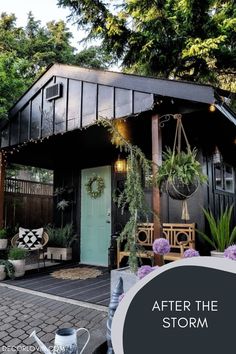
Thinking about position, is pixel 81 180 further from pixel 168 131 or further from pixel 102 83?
pixel 102 83

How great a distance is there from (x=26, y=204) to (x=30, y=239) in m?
2.55

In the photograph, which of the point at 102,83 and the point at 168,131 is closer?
the point at 102,83

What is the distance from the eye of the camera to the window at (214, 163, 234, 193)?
5.34 m

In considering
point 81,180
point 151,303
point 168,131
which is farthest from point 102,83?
point 151,303

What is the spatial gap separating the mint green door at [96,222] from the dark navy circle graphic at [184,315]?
500cm

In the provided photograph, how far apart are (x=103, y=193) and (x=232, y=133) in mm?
2817

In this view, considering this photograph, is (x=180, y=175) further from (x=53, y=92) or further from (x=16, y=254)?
(x=16, y=254)

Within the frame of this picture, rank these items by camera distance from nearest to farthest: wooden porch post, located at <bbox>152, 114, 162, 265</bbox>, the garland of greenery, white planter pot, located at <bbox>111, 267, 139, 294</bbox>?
white planter pot, located at <bbox>111, 267, 139, 294</bbox> → wooden porch post, located at <bbox>152, 114, 162, 265</bbox> → the garland of greenery

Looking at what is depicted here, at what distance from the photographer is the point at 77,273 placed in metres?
5.11

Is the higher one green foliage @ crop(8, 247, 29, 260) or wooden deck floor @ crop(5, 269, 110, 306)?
green foliage @ crop(8, 247, 29, 260)

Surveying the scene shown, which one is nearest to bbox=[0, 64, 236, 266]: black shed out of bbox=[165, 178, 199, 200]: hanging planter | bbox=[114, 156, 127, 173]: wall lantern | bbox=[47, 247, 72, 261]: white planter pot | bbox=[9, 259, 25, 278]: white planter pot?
bbox=[114, 156, 127, 173]: wall lantern

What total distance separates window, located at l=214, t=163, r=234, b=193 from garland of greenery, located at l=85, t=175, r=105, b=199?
232 cm

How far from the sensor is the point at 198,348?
0.87 meters

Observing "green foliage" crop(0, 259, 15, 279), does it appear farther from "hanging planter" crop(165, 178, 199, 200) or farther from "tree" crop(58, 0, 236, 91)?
"tree" crop(58, 0, 236, 91)
